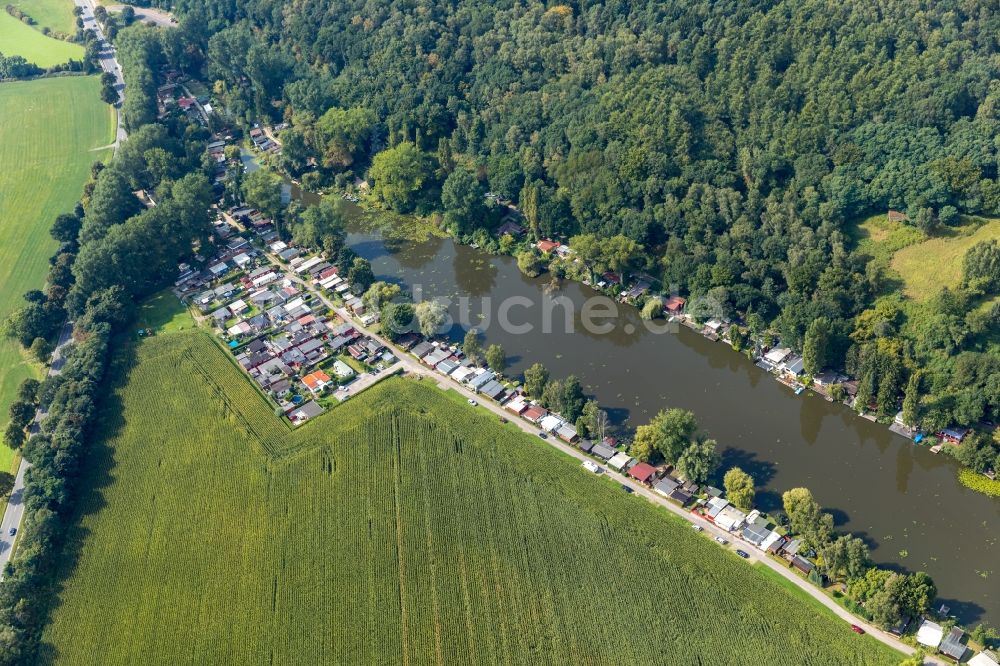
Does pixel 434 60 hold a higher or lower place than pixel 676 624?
higher

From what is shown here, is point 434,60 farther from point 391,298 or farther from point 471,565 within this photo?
point 471,565

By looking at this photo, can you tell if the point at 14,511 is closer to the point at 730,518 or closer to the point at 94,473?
the point at 94,473

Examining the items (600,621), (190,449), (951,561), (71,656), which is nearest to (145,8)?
(190,449)

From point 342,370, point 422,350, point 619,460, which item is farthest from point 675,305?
point 342,370

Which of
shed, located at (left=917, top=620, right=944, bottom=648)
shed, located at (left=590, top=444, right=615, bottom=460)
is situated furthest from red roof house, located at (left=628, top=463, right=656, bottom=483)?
shed, located at (left=917, top=620, right=944, bottom=648)

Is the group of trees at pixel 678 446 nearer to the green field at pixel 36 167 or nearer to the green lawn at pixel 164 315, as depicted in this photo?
the green lawn at pixel 164 315

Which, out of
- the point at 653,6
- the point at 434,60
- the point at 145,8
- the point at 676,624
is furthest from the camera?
the point at 145,8
